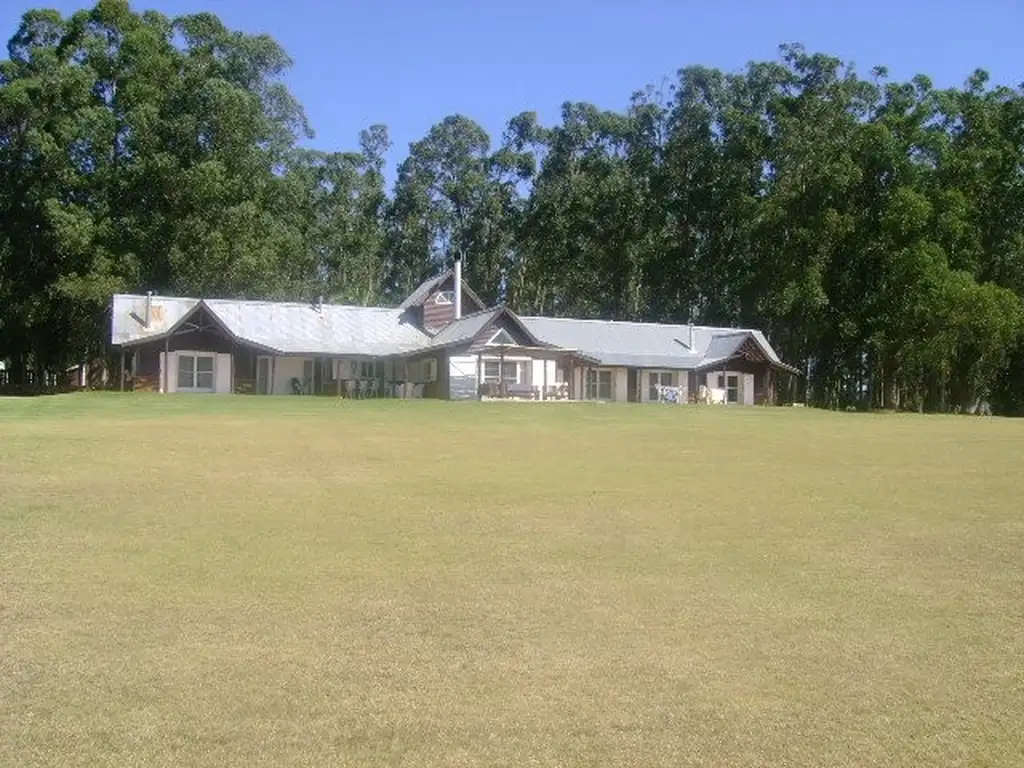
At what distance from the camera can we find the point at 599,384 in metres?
50.4

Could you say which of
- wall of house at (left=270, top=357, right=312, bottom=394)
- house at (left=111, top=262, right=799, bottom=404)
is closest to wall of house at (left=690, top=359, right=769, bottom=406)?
house at (left=111, top=262, right=799, bottom=404)

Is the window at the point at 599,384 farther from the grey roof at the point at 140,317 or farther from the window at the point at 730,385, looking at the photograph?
the grey roof at the point at 140,317

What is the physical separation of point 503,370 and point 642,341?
11372mm

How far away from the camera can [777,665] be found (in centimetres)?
645

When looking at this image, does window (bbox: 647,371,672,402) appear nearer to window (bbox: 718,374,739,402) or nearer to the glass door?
window (bbox: 718,374,739,402)

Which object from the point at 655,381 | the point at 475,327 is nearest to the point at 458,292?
the point at 475,327

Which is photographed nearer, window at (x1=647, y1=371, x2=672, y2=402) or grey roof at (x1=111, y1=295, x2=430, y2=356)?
grey roof at (x1=111, y1=295, x2=430, y2=356)

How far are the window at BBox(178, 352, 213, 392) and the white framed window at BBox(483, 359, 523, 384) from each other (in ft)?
37.7

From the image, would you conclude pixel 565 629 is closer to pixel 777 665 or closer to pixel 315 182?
pixel 777 665

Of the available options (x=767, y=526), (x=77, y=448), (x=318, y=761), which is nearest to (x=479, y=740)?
(x=318, y=761)

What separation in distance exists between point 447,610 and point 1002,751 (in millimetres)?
3686

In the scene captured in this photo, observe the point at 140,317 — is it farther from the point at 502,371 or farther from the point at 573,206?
the point at 573,206

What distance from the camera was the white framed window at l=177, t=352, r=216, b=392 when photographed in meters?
43.1

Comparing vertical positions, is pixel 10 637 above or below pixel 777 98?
below
